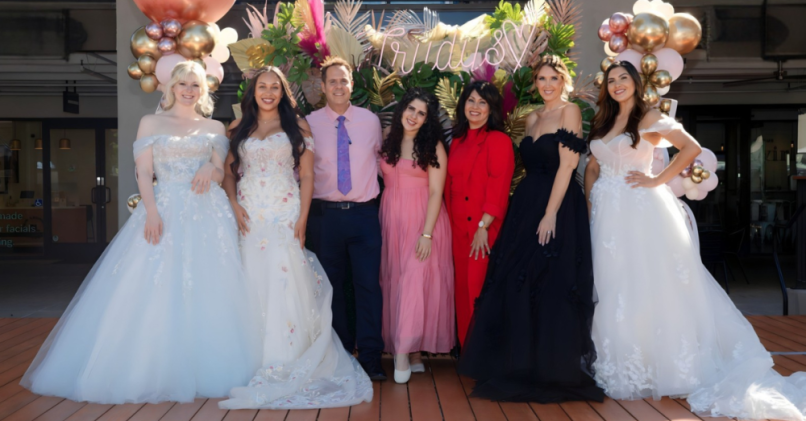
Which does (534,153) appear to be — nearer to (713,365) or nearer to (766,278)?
(713,365)

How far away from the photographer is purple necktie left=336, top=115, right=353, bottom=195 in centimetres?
381

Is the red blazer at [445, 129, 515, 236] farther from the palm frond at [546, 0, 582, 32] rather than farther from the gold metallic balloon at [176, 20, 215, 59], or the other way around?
the gold metallic balloon at [176, 20, 215, 59]

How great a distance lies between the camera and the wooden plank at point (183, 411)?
309cm

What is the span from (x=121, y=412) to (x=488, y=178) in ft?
7.77

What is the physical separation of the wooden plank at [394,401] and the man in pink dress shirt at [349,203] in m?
0.14

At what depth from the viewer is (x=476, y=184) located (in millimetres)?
3795

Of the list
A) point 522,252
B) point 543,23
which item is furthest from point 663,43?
point 522,252

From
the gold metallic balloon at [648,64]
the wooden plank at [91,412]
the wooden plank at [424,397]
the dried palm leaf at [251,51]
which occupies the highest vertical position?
the dried palm leaf at [251,51]

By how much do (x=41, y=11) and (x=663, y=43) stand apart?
641 cm

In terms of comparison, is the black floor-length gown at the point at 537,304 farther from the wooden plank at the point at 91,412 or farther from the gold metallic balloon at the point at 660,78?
the wooden plank at the point at 91,412

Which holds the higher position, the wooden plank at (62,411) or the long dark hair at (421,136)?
the long dark hair at (421,136)

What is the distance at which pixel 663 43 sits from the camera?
4.39 m

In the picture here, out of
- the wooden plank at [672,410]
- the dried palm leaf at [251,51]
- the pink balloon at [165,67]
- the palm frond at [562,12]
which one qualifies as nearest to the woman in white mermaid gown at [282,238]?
the dried palm leaf at [251,51]

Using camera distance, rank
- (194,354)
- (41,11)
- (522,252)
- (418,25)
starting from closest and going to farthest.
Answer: (194,354), (522,252), (418,25), (41,11)
